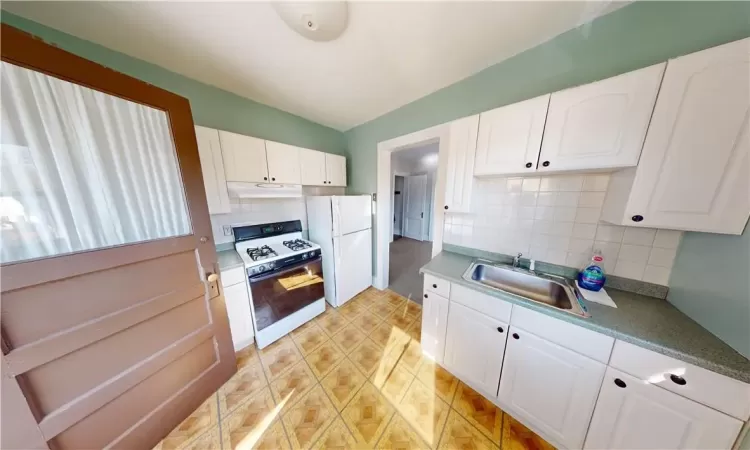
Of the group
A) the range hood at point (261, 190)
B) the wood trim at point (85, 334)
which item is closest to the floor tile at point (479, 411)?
the wood trim at point (85, 334)

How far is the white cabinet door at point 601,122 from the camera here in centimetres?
96

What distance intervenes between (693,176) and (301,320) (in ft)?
9.55

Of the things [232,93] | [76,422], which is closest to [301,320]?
[76,422]

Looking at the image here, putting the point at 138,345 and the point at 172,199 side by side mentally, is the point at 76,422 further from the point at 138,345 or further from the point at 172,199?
the point at 172,199

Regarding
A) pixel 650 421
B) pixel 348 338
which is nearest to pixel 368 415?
pixel 348 338

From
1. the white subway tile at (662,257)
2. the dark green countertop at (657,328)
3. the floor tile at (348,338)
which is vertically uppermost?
the white subway tile at (662,257)

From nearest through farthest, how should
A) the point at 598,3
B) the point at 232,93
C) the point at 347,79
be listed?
the point at 598,3
the point at 347,79
the point at 232,93

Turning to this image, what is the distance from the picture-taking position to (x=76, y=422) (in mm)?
967

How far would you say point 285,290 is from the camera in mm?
1952

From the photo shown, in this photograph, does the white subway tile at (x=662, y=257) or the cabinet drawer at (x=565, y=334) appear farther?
the white subway tile at (x=662, y=257)

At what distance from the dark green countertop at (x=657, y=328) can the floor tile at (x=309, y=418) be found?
1.35 meters

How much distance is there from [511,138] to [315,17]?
54.4 inches

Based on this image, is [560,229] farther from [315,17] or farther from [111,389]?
[111,389]

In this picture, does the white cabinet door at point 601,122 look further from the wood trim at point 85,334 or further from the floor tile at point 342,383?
the wood trim at point 85,334
